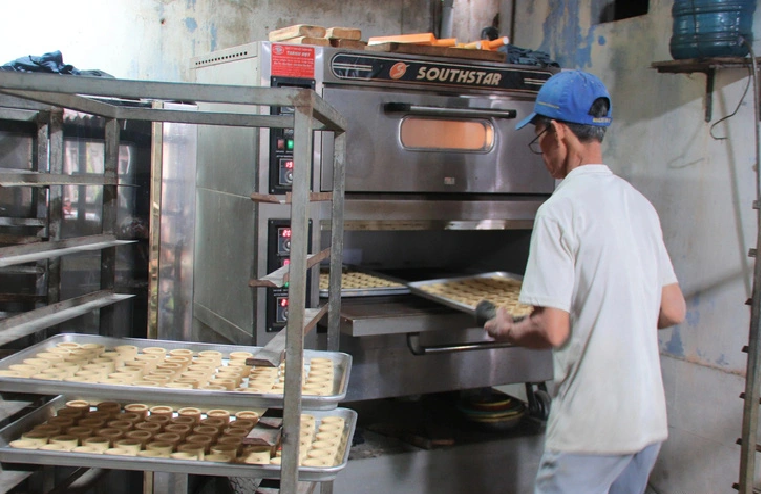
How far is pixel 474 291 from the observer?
2893mm

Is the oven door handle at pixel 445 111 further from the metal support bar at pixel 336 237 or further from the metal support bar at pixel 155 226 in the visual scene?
the metal support bar at pixel 155 226

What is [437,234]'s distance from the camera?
3572mm

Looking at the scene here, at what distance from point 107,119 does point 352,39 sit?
3.05 feet

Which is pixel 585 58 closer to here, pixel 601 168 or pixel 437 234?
pixel 437 234

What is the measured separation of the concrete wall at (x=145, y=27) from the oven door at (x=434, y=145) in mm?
1209

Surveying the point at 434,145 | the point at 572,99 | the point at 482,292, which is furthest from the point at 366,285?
the point at 572,99

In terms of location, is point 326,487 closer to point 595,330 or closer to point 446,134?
point 595,330

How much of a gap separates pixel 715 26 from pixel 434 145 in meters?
1.23

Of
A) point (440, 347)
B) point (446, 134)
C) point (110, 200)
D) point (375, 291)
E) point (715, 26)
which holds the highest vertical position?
point (715, 26)

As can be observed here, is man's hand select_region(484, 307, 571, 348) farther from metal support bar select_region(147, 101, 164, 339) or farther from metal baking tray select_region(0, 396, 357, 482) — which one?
metal support bar select_region(147, 101, 164, 339)

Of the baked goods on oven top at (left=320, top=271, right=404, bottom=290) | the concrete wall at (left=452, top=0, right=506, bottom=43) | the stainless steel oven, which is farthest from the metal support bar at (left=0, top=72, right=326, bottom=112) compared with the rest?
the concrete wall at (left=452, top=0, right=506, bottom=43)

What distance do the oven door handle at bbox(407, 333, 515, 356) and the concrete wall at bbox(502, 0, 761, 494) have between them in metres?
1.08

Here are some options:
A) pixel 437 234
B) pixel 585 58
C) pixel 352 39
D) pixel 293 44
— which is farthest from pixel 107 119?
pixel 585 58

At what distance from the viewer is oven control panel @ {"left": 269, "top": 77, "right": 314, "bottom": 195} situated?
8.63 ft
